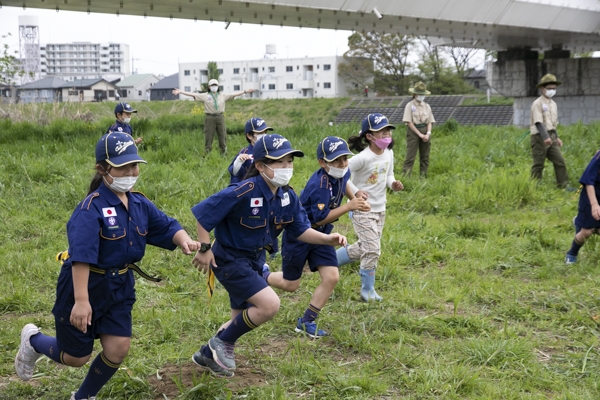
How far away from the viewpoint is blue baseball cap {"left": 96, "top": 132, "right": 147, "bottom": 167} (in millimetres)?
3721

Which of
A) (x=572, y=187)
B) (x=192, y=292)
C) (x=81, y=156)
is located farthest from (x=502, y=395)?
(x=81, y=156)

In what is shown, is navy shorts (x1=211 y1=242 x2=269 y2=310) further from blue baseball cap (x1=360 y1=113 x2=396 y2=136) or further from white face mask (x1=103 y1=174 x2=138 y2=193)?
blue baseball cap (x1=360 y1=113 x2=396 y2=136)

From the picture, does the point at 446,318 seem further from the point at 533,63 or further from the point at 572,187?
the point at 533,63

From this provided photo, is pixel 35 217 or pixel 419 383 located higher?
pixel 35 217

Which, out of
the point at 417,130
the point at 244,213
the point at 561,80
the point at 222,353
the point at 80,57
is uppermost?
the point at 80,57

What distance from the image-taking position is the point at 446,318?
555 cm

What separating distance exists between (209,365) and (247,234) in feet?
2.98

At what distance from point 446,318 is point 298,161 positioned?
806cm

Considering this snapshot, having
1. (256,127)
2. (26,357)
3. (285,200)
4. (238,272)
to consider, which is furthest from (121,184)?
(256,127)

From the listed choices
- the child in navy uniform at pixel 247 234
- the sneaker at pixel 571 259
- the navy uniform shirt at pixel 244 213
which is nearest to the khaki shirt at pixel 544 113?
the sneaker at pixel 571 259

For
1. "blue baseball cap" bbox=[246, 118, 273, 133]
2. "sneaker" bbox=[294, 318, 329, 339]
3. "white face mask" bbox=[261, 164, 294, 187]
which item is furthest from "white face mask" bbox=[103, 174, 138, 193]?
"blue baseball cap" bbox=[246, 118, 273, 133]

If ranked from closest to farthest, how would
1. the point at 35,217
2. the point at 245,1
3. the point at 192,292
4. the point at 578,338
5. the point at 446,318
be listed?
the point at 578,338 → the point at 446,318 → the point at 192,292 → the point at 35,217 → the point at 245,1

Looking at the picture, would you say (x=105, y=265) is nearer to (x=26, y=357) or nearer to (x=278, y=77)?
(x=26, y=357)

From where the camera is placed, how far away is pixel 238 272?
4281mm
